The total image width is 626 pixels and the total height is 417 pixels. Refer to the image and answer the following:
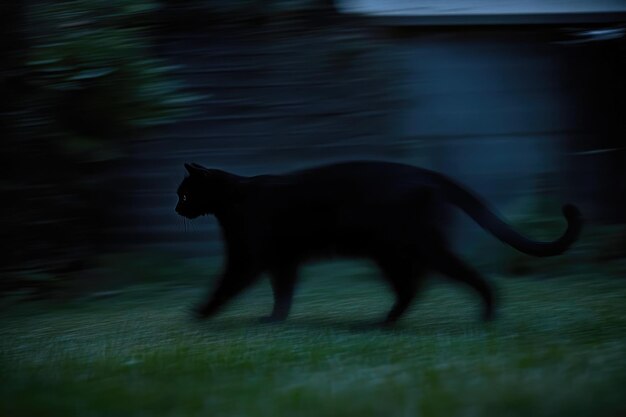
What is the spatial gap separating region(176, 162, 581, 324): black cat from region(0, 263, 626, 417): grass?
0.80ft

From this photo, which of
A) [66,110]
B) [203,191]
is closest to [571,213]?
[203,191]

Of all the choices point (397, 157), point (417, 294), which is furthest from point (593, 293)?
point (397, 157)

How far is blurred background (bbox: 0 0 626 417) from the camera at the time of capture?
3.97 m

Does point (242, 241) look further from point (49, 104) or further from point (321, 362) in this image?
point (49, 104)

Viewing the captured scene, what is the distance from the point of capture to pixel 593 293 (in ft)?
17.7

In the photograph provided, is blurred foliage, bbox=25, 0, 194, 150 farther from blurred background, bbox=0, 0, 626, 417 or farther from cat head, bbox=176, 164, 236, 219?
cat head, bbox=176, 164, 236, 219

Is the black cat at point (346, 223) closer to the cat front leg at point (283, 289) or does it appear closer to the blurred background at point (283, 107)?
the cat front leg at point (283, 289)

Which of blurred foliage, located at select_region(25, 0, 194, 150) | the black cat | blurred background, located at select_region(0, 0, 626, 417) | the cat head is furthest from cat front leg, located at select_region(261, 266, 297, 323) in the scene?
blurred foliage, located at select_region(25, 0, 194, 150)

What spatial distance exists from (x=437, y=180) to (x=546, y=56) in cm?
347

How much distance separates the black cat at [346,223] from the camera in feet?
14.4

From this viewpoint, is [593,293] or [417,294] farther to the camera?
[593,293]

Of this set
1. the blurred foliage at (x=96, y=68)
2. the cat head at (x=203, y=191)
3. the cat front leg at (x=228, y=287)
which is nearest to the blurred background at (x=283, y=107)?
the blurred foliage at (x=96, y=68)

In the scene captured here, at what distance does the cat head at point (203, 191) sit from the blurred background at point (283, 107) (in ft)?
2.98

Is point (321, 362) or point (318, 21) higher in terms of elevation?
point (318, 21)
